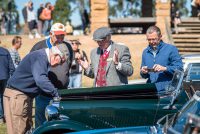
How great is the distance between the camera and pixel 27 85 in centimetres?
716

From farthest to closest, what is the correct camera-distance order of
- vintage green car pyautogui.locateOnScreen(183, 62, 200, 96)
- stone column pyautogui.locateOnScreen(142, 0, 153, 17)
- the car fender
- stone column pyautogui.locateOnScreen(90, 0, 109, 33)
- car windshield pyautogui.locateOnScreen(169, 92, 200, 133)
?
stone column pyautogui.locateOnScreen(142, 0, 153, 17) < stone column pyautogui.locateOnScreen(90, 0, 109, 33) < vintage green car pyautogui.locateOnScreen(183, 62, 200, 96) < the car fender < car windshield pyautogui.locateOnScreen(169, 92, 200, 133)

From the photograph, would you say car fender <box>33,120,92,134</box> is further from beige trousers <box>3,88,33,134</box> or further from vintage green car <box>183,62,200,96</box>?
vintage green car <box>183,62,200,96</box>

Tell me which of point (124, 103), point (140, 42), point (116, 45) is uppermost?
point (116, 45)

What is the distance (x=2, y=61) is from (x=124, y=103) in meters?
5.14

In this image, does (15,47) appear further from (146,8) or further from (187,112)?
(146,8)

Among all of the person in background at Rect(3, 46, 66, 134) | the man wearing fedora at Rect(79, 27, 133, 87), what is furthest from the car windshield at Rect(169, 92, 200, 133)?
the man wearing fedora at Rect(79, 27, 133, 87)

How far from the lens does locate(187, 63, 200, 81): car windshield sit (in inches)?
371

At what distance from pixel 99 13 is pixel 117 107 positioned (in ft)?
55.8

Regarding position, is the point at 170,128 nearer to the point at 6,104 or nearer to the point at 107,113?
the point at 107,113

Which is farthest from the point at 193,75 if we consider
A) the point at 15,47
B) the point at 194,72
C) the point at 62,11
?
the point at 62,11

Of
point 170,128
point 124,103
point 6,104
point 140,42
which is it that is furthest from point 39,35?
point 170,128

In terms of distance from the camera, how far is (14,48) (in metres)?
11.7

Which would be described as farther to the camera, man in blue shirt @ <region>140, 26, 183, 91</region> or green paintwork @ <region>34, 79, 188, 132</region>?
man in blue shirt @ <region>140, 26, 183, 91</region>

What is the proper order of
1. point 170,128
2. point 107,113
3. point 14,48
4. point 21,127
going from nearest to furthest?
point 170,128, point 107,113, point 21,127, point 14,48
